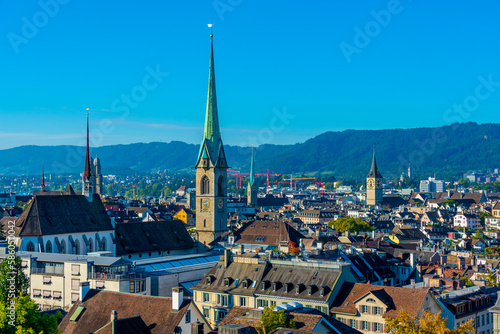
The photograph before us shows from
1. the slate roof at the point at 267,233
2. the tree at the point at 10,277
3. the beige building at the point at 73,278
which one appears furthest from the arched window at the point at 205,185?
the tree at the point at 10,277

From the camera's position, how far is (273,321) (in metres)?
32.3

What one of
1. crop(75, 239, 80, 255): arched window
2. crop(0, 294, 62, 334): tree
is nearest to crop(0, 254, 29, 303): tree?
crop(0, 294, 62, 334): tree

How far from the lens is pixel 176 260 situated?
62062mm

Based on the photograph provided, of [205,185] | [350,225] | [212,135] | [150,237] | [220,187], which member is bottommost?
[350,225]

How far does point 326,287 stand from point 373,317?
3.70 metres

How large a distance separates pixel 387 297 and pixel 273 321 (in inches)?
543

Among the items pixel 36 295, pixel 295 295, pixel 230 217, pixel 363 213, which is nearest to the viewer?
pixel 295 295

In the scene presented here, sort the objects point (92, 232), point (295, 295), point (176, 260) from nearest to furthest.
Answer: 1. point (295, 295)
2. point (176, 260)
3. point (92, 232)

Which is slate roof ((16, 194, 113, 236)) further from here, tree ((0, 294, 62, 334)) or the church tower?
tree ((0, 294, 62, 334))

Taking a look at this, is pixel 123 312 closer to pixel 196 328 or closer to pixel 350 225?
pixel 196 328

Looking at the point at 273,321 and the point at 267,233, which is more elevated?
the point at 273,321

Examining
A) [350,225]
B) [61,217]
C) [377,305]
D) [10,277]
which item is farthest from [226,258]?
[350,225]

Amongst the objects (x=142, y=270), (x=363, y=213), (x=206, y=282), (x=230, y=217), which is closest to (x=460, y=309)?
(x=206, y=282)

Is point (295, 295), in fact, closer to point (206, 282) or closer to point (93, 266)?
point (206, 282)
